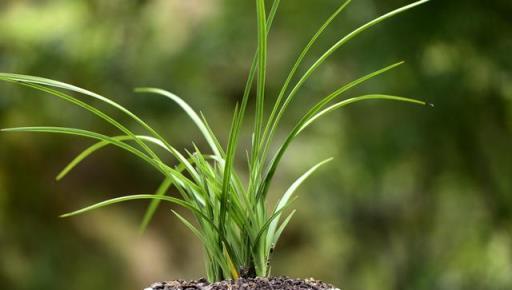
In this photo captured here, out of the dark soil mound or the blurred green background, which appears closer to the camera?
the dark soil mound

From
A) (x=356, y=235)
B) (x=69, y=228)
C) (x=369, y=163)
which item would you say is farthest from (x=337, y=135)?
(x=69, y=228)

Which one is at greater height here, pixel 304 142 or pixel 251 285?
pixel 304 142

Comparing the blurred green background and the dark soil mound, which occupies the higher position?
the blurred green background

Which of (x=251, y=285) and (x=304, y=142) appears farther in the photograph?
(x=304, y=142)

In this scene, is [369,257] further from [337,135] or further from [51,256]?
[51,256]
